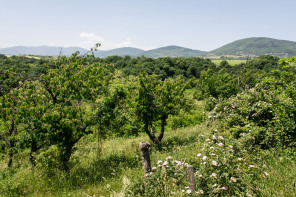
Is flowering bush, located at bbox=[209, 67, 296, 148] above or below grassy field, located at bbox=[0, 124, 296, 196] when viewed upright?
above

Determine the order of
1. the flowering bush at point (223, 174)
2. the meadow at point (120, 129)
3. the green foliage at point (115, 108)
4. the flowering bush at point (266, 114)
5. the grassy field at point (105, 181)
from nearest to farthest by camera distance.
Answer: the grassy field at point (105, 181), the flowering bush at point (223, 174), the meadow at point (120, 129), the flowering bush at point (266, 114), the green foliage at point (115, 108)

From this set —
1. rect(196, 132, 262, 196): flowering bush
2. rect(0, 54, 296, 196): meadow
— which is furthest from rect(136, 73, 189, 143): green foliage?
rect(196, 132, 262, 196): flowering bush

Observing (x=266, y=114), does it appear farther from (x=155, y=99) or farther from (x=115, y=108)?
(x=115, y=108)

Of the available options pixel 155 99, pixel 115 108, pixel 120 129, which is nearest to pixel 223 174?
pixel 115 108

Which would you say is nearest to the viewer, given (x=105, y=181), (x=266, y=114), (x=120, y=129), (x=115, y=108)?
(x=105, y=181)

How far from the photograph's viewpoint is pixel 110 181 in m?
5.89

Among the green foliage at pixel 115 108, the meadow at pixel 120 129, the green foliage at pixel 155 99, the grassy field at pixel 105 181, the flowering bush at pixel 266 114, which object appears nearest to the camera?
the grassy field at pixel 105 181

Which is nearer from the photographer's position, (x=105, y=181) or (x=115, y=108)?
Result: (x=105, y=181)

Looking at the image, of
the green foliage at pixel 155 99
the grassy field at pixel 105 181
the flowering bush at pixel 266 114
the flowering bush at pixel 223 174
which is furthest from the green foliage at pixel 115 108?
the flowering bush at pixel 223 174

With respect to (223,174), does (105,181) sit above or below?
→ below

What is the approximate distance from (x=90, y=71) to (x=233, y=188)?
6488 millimetres

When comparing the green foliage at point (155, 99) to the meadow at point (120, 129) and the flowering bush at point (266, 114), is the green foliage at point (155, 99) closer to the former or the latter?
the meadow at point (120, 129)

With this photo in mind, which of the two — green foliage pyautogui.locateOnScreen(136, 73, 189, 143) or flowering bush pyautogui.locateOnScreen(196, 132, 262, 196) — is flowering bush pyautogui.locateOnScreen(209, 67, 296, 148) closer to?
flowering bush pyautogui.locateOnScreen(196, 132, 262, 196)

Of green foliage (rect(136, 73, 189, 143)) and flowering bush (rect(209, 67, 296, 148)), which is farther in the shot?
green foliage (rect(136, 73, 189, 143))
